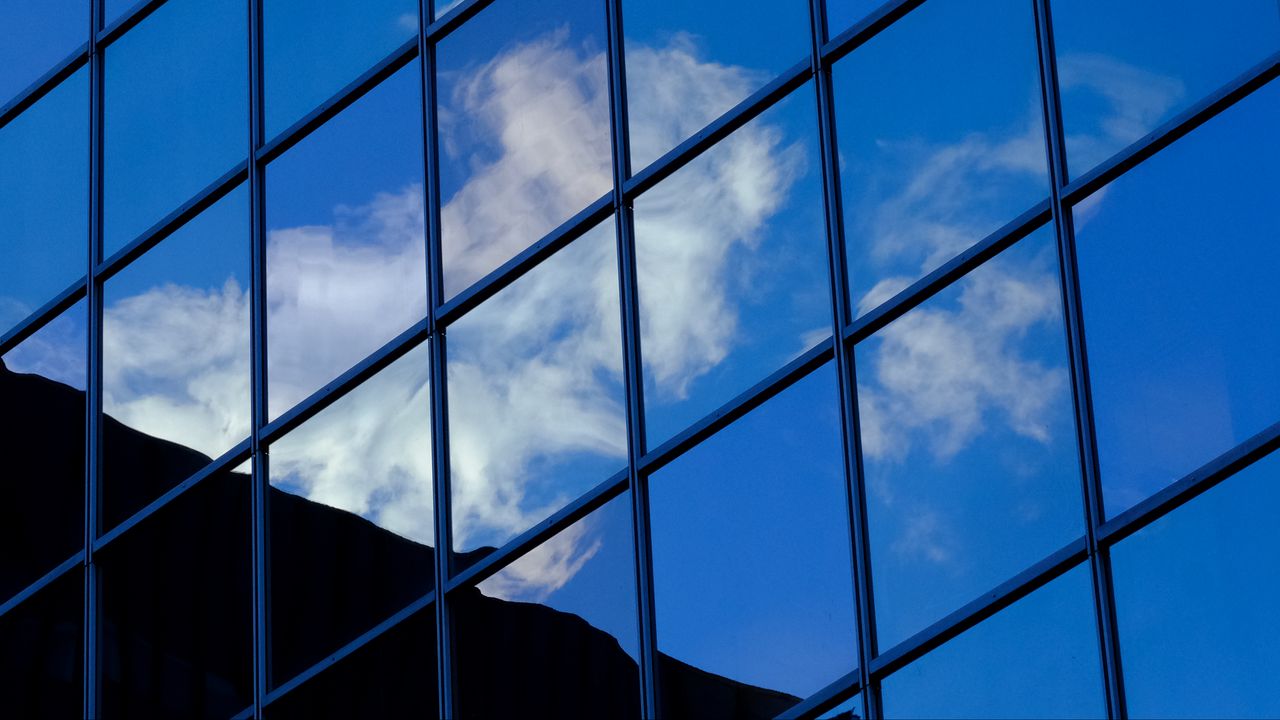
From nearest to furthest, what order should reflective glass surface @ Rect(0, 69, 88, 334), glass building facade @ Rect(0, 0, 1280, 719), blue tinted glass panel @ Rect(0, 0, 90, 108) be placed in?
glass building facade @ Rect(0, 0, 1280, 719) < reflective glass surface @ Rect(0, 69, 88, 334) < blue tinted glass panel @ Rect(0, 0, 90, 108)

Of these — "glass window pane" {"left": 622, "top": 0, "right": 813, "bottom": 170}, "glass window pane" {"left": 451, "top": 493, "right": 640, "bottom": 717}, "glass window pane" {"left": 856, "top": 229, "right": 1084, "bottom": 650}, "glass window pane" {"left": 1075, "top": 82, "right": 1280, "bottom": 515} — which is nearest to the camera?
"glass window pane" {"left": 1075, "top": 82, "right": 1280, "bottom": 515}

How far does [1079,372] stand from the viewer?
38.7 feet

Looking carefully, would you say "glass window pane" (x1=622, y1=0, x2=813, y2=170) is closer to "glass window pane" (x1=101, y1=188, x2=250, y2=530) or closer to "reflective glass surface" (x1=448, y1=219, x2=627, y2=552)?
"reflective glass surface" (x1=448, y1=219, x2=627, y2=552)

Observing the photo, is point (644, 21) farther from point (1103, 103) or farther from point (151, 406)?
point (151, 406)

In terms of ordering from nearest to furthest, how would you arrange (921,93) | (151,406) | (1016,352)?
(1016,352)
(921,93)
(151,406)

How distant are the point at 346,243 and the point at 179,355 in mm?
1734

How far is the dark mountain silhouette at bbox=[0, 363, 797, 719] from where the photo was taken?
13.4 m

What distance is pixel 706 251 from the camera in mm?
13609

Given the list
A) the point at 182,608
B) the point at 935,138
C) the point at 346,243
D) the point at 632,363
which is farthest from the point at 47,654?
the point at 935,138

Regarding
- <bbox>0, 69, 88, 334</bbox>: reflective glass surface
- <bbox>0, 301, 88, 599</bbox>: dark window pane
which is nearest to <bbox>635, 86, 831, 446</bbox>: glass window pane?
<bbox>0, 301, 88, 599</bbox>: dark window pane

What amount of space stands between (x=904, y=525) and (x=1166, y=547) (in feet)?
5.03

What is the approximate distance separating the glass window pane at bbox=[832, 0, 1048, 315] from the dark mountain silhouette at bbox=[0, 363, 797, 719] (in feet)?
8.99

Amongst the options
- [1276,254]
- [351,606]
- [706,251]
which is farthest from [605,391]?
[1276,254]

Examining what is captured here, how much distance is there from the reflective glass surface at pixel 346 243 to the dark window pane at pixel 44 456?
211cm
